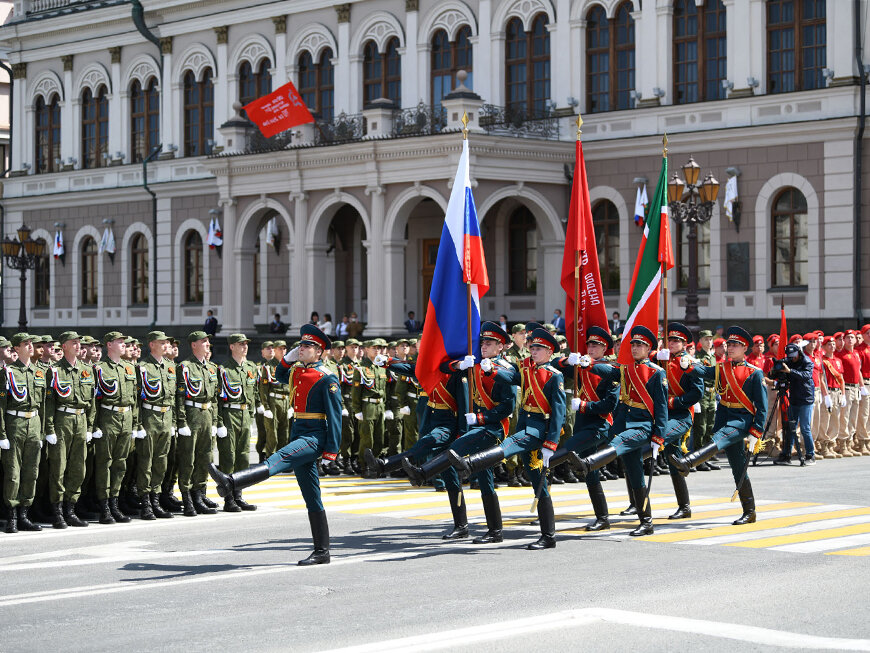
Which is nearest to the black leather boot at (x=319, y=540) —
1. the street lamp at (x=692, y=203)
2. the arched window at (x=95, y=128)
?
the street lamp at (x=692, y=203)

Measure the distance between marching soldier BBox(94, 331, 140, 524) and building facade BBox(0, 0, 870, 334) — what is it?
15.8 metres

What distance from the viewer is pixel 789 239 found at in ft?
106

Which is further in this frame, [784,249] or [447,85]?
[447,85]

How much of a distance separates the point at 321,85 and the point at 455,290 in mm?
27269

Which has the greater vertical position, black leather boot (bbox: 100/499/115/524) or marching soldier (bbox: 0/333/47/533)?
marching soldier (bbox: 0/333/47/533)

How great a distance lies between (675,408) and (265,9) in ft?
97.1

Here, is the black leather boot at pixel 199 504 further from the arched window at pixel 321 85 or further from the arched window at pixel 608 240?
the arched window at pixel 321 85

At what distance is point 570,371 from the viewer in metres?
14.7

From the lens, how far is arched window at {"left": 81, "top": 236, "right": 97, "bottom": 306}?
47312 millimetres

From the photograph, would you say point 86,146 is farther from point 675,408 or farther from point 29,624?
point 29,624

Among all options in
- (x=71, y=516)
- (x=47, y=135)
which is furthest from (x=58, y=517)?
(x=47, y=135)

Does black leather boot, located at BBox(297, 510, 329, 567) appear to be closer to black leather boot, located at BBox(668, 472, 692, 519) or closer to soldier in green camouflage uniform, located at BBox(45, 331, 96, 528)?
soldier in green camouflage uniform, located at BBox(45, 331, 96, 528)

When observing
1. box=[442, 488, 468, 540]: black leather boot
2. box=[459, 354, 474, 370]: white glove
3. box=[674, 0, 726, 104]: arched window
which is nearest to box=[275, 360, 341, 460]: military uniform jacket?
box=[459, 354, 474, 370]: white glove

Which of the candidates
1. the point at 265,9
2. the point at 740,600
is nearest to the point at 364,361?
the point at 740,600
